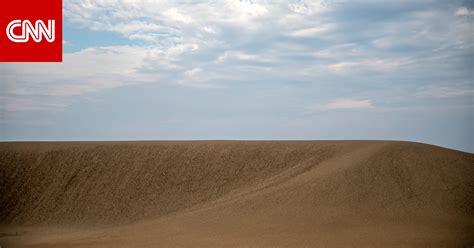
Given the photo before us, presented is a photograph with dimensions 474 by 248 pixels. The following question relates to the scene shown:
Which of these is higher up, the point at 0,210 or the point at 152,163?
the point at 152,163

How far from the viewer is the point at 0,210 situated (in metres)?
21.0

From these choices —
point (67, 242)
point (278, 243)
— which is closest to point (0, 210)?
point (67, 242)

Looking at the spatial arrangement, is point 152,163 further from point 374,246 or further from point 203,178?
point 374,246

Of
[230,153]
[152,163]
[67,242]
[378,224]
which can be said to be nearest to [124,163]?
[152,163]

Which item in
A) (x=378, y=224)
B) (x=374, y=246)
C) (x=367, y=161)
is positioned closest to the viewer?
(x=374, y=246)

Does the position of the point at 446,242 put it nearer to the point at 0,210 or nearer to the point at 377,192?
the point at 377,192

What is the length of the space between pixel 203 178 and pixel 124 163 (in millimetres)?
4194

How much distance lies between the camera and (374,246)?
12617mm

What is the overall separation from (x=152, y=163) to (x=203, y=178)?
2.85 m

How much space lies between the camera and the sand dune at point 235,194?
14311 millimetres

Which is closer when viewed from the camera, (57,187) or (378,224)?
(378,224)

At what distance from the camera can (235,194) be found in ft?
64.5

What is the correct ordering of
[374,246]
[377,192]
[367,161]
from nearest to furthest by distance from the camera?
[374,246] < [377,192] < [367,161]

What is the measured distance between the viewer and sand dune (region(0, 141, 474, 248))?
14.3m
